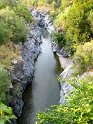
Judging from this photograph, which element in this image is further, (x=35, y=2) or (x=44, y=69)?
(x=35, y=2)

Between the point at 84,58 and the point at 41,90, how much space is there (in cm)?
775

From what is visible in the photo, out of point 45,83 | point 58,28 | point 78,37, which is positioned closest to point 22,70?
point 45,83

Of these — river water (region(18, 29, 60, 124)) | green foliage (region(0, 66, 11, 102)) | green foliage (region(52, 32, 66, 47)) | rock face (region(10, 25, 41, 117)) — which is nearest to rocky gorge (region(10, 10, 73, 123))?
rock face (region(10, 25, 41, 117))

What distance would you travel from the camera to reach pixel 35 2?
101375 millimetres

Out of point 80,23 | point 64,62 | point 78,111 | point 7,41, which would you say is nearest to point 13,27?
point 7,41

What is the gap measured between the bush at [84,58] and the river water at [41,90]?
497cm

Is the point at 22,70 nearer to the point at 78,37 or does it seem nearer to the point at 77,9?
the point at 78,37

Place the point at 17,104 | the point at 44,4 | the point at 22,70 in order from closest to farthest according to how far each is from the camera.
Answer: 1. the point at 17,104
2. the point at 22,70
3. the point at 44,4

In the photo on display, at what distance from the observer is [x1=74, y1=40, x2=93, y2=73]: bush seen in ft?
112

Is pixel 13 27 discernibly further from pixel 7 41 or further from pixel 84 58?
pixel 84 58

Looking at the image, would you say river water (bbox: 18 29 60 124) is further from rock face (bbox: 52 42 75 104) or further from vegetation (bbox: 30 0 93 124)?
vegetation (bbox: 30 0 93 124)

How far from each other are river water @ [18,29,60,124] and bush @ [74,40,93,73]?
497 cm

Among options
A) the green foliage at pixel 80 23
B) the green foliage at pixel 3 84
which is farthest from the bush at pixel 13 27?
the green foliage at pixel 3 84

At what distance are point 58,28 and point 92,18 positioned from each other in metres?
12.7
